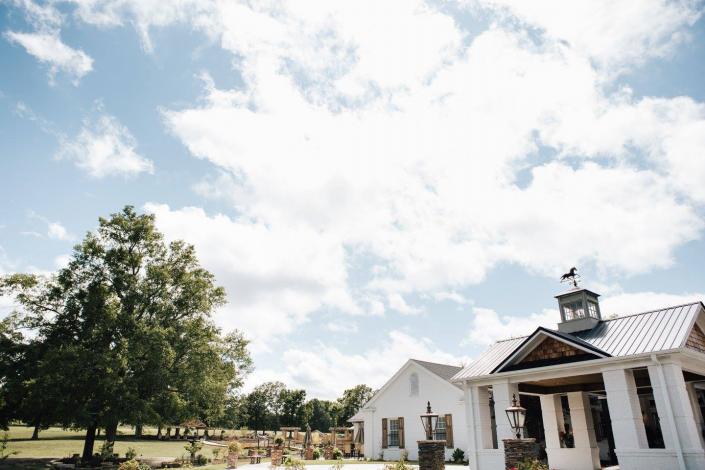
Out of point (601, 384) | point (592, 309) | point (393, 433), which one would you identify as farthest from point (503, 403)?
point (393, 433)

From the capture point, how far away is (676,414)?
11.1 m

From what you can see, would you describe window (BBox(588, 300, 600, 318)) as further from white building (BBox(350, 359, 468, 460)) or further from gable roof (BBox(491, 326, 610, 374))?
white building (BBox(350, 359, 468, 460))

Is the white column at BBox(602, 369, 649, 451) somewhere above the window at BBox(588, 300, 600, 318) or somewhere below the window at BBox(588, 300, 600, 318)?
below

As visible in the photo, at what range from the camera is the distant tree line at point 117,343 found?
855 inches

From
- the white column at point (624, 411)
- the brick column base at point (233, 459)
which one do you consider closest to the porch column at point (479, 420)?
the white column at point (624, 411)

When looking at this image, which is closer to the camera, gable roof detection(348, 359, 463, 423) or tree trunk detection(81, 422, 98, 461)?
tree trunk detection(81, 422, 98, 461)

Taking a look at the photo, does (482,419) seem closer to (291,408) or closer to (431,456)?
(431,456)

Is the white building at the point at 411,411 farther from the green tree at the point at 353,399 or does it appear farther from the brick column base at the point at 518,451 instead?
the green tree at the point at 353,399

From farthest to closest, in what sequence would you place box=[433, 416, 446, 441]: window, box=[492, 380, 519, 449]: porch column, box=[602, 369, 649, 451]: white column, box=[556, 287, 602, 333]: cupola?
1. box=[433, 416, 446, 441]: window
2. box=[556, 287, 602, 333]: cupola
3. box=[492, 380, 519, 449]: porch column
4. box=[602, 369, 649, 451]: white column

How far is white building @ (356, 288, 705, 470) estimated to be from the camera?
11.2m

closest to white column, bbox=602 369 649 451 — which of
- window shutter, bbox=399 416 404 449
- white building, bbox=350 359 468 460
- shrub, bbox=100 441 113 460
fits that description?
white building, bbox=350 359 468 460

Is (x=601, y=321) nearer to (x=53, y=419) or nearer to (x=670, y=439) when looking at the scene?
(x=670, y=439)

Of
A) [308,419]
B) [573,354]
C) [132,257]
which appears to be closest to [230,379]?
[132,257]

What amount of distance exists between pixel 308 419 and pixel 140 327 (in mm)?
66452
